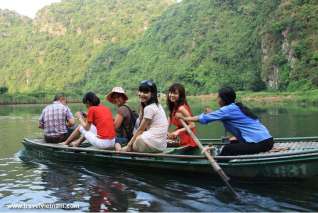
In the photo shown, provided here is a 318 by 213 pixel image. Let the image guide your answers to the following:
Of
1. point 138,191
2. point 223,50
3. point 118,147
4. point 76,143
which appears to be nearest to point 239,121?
point 138,191

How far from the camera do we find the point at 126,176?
29.2 ft

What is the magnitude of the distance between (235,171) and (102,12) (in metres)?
168

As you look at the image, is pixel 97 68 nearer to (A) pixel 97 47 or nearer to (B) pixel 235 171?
(A) pixel 97 47

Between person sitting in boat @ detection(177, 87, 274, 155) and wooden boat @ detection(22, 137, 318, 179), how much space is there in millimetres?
267

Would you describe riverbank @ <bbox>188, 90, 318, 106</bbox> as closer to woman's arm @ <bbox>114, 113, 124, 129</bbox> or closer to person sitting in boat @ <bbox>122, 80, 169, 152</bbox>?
woman's arm @ <bbox>114, 113, 124, 129</bbox>

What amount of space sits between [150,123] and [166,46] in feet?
349

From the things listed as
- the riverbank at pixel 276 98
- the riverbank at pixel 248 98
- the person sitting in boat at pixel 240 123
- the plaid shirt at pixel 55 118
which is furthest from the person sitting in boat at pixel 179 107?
the riverbank at pixel 276 98

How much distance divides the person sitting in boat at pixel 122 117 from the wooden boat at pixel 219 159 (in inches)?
24.2

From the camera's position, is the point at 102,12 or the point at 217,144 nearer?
the point at 217,144

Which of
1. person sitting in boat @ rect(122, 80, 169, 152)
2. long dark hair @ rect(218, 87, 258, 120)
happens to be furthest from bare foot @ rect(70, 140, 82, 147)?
long dark hair @ rect(218, 87, 258, 120)

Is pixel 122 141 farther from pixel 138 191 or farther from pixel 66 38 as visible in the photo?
pixel 66 38

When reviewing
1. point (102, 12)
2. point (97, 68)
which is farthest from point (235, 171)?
point (102, 12)

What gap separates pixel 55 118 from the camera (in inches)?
435

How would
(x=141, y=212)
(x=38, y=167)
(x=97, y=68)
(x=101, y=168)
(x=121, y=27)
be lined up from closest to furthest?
(x=141, y=212) < (x=101, y=168) < (x=38, y=167) < (x=97, y=68) < (x=121, y=27)
